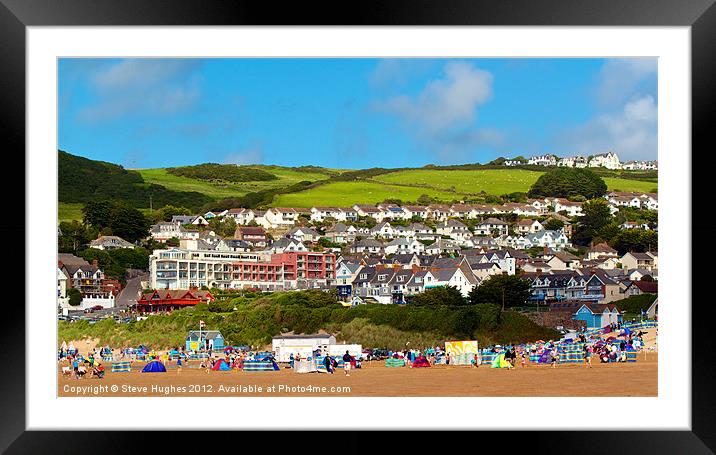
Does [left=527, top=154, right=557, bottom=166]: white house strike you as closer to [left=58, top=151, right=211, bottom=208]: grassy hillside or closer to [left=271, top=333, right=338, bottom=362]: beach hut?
[left=271, top=333, right=338, bottom=362]: beach hut

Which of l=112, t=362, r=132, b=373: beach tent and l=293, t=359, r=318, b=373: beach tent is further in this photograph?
l=112, t=362, r=132, b=373: beach tent

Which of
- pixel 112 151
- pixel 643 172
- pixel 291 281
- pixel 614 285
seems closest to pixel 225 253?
pixel 291 281

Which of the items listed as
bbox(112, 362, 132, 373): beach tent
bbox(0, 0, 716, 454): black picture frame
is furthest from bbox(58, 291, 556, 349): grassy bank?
bbox(0, 0, 716, 454): black picture frame

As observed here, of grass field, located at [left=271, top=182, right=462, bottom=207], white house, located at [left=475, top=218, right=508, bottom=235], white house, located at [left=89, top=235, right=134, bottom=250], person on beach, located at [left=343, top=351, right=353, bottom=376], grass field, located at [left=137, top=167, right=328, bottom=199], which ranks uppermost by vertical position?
grass field, located at [left=137, top=167, right=328, bottom=199]

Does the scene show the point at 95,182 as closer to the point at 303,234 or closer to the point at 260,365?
the point at 303,234

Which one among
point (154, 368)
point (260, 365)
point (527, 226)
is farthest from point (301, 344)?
point (527, 226)
